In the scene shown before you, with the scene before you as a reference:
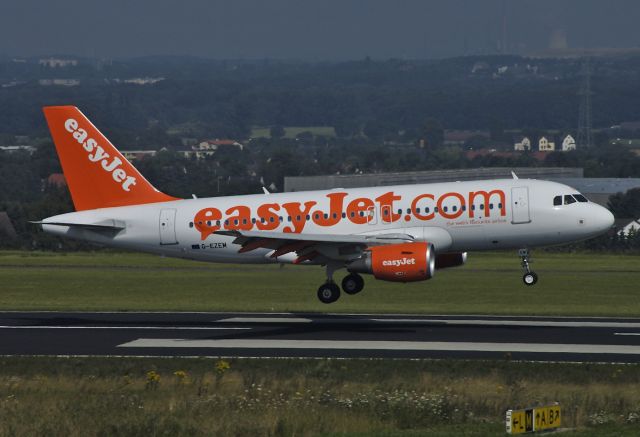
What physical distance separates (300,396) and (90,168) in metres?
24.0

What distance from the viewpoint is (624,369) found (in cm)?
3806

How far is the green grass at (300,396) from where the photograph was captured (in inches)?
1191

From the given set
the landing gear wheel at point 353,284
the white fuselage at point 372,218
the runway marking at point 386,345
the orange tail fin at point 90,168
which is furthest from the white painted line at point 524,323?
the orange tail fin at point 90,168

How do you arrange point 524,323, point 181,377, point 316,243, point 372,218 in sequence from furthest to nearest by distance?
point 372,218, point 524,323, point 316,243, point 181,377

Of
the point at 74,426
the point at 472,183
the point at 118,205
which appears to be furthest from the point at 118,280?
the point at 74,426

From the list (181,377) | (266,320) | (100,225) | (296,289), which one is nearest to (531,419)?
(181,377)

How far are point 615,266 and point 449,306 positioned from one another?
33.8 meters

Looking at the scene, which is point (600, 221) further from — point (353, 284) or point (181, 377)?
point (181, 377)

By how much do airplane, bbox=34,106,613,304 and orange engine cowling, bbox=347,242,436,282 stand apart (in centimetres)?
5

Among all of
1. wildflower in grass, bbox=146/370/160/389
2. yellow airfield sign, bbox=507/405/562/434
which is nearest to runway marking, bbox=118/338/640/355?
wildflower in grass, bbox=146/370/160/389

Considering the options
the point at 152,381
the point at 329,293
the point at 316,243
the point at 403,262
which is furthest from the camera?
the point at 329,293

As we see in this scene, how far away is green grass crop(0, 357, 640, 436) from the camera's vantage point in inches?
1191

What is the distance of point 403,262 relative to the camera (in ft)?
157

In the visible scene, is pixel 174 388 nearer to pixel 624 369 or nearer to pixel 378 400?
pixel 378 400
